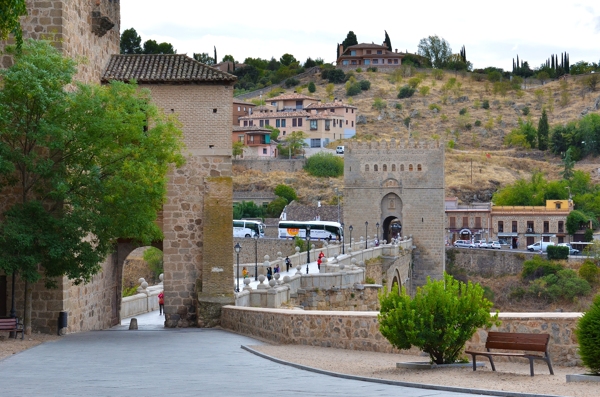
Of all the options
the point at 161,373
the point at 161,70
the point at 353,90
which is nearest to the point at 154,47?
the point at 353,90

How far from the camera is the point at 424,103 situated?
142625mm

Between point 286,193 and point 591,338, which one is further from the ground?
point 286,193

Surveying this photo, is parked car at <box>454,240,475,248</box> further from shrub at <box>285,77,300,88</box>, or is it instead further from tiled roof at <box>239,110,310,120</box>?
shrub at <box>285,77,300,88</box>

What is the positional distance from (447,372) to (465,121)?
12400 centimetres

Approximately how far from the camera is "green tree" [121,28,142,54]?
82225mm

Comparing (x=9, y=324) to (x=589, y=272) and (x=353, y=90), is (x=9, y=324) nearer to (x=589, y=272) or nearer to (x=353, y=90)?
(x=589, y=272)

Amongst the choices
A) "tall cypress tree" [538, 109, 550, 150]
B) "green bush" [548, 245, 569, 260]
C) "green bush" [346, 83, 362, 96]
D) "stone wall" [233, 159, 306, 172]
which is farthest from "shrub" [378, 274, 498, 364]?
"green bush" [346, 83, 362, 96]

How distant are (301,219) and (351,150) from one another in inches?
582

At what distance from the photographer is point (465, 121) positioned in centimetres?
13612

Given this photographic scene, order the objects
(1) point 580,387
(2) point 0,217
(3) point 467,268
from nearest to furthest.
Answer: (1) point 580,387 < (2) point 0,217 < (3) point 467,268

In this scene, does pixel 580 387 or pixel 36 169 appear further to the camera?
pixel 36 169

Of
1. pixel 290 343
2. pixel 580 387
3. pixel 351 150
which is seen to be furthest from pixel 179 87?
pixel 351 150

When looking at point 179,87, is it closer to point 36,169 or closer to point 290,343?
point 36,169

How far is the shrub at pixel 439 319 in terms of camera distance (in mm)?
14336
